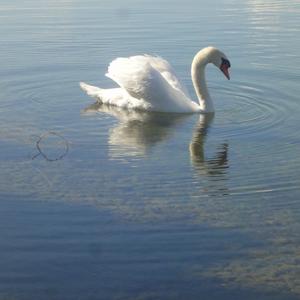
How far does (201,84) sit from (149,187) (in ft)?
14.7

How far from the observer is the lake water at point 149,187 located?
6043 millimetres

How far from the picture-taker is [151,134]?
10.7m

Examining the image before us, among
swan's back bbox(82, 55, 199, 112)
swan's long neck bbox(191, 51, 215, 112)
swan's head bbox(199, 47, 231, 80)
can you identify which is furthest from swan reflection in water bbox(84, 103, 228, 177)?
swan's head bbox(199, 47, 231, 80)

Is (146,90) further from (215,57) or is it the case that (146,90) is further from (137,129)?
(215,57)

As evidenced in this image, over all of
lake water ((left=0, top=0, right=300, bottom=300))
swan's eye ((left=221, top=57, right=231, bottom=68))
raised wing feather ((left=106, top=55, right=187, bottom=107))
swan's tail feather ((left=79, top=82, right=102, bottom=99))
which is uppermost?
swan's eye ((left=221, top=57, right=231, bottom=68))

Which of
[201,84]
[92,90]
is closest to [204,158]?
[201,84]

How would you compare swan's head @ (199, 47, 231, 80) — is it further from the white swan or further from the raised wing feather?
the raised wing feather

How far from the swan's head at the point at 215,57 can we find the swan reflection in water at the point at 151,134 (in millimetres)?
1269

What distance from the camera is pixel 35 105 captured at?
1238 cm

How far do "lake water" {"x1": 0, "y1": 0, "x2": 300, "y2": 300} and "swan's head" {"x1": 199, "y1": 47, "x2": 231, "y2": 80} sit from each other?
1.91ft

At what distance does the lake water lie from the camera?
19.8 feet

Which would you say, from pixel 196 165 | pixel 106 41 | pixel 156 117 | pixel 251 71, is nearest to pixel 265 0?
pixel 106 41

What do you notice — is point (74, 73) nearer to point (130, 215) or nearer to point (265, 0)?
point (130, 215)

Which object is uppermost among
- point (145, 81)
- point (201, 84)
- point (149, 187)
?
point (145, 81)
